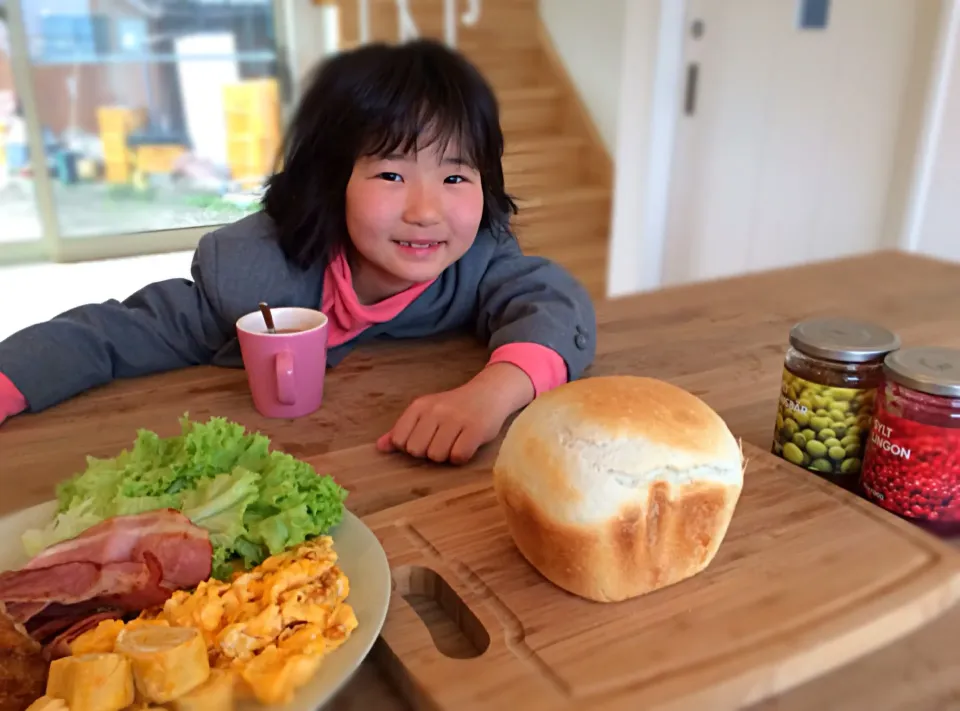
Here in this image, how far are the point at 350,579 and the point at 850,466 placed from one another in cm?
44

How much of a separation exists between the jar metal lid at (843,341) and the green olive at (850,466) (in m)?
0.09

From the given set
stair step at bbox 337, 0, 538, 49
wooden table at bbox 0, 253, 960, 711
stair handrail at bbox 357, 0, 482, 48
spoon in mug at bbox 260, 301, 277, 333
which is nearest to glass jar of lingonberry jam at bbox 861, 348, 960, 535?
wooden table at bbox 0, 253, 960, 711

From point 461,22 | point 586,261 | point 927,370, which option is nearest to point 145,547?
point 927,370

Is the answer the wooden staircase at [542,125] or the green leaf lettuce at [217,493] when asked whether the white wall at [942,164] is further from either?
the green leaf lettuce at [217,493]

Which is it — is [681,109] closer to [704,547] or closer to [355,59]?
[355,59]

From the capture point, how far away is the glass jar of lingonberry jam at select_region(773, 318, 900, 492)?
0.68 m

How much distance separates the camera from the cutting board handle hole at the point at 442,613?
1.76 ft

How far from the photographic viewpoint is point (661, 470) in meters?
0.55

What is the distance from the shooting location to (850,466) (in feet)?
2.32

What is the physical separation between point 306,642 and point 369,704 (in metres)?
0.06

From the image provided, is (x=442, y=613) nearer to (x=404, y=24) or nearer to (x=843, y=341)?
(x=843, y=341)

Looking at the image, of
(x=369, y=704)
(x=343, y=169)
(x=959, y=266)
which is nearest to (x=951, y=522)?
(x=369, y=704)

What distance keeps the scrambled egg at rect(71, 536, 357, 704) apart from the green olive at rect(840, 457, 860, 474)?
1.43 ft

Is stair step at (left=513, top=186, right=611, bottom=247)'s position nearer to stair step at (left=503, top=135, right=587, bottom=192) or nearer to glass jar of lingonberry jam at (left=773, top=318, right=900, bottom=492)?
stair step at (left=503, top=135, right=587, bottom=192)
